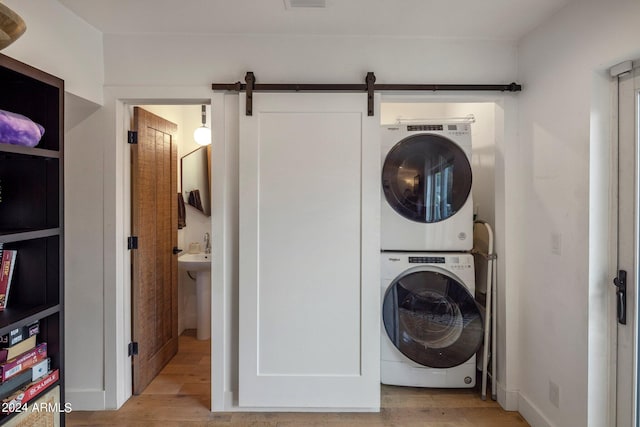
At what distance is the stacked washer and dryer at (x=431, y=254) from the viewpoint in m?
2.23

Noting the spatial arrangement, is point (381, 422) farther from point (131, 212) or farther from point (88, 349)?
point (131, 212)

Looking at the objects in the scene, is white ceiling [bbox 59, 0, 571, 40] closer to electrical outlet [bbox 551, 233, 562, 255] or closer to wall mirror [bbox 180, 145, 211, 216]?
electrical outlet [bbox 551, 233, 562, 255]

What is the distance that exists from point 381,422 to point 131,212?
208 cm

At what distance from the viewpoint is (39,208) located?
1473 millimetres

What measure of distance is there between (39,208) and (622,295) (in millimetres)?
2656

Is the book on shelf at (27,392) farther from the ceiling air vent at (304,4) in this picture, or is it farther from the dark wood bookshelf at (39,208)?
the ceiling air vent at (304,4)

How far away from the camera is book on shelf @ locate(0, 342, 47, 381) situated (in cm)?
127

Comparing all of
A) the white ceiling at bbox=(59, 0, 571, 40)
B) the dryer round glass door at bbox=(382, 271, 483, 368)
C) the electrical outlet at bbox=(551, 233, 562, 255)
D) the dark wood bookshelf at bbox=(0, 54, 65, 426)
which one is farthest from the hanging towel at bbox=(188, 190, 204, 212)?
the electrical outlet at bbox=(551, 233, 562, 255)

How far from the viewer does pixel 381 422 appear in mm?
2002

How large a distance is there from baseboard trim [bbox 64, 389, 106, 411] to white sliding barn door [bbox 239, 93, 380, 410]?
2.96ft

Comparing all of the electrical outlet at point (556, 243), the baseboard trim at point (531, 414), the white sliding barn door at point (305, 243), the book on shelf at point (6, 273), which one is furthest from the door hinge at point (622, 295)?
the book on shelf at point (6, 273)

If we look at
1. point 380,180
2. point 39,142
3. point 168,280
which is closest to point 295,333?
point 380,180

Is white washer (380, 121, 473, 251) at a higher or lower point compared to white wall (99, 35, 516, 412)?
lower

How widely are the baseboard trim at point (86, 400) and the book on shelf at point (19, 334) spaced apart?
0.93 metres
